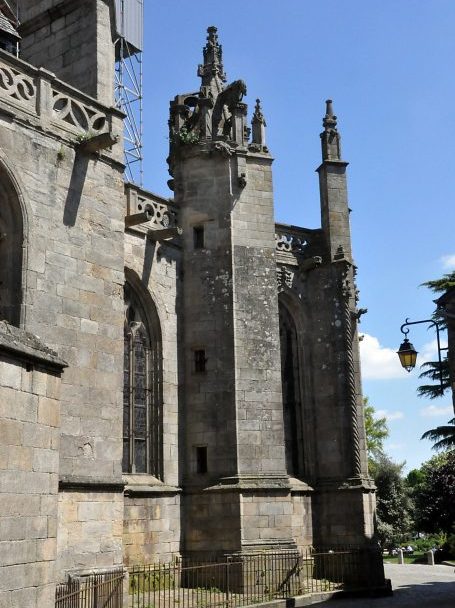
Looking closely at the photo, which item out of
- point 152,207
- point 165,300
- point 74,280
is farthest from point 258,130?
point 74,280

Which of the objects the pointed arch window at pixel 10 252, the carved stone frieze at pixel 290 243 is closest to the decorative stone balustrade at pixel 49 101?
the pointed arch window at pixel 10 252

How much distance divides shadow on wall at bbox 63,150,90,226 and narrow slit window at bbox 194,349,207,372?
18.1ft

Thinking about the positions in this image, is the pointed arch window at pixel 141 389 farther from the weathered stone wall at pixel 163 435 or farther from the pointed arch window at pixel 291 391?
the pointed arch window at pixel 291 391

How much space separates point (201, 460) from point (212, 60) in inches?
367

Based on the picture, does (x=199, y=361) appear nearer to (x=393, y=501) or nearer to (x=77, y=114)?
(x=77, y=114)

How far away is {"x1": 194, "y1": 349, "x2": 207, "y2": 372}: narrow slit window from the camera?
1634cm

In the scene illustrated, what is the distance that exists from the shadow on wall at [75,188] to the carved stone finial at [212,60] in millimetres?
6772

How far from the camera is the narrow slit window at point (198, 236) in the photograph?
1711cm

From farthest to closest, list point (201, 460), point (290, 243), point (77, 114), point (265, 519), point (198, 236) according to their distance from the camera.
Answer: point (290, 243) → point (198, 236) → point (201, 460) → point (265, 519) → point (77, 114)

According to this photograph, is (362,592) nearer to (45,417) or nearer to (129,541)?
(129,541)

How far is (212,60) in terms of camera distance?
18266 millimetres

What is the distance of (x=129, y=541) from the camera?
14.2 m

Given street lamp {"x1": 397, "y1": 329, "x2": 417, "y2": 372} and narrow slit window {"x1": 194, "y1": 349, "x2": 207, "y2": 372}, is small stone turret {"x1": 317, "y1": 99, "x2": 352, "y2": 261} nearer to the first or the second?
narrow slit window {"x1": 194, "y1": 349, "x2": 207, "y2": 372}

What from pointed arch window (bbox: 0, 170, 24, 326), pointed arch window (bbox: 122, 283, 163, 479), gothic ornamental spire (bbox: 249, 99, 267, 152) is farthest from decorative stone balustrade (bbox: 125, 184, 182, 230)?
pointed arch window (bbox: 0, 170, 24, 326)
